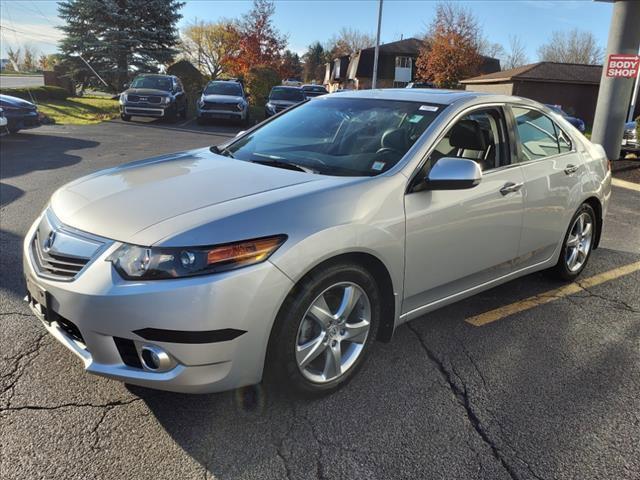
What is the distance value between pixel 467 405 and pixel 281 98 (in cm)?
2002

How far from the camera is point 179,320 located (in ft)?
7.68

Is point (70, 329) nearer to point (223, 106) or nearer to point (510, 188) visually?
point (510, 188)

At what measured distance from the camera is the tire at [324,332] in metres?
2.63

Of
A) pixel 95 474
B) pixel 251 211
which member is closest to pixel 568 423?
pixel 251 211

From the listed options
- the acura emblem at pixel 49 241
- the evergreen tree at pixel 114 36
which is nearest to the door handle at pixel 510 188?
the acura emblem at pixel 49 241

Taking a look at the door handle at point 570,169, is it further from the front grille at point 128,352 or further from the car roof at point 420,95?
the front grille at point 128,352

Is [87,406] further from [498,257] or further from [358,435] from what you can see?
[498,257]

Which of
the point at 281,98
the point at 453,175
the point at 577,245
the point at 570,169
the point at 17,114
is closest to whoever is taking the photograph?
the point at 453,175

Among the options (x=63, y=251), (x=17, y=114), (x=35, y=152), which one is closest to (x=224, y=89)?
(x=17, y=114)

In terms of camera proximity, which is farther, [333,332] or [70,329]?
[333,332]

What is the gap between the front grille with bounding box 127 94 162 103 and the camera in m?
18.5

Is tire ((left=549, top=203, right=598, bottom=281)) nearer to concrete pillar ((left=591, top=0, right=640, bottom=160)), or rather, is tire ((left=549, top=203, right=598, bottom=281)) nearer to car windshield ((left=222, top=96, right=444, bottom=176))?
car windshield ((left=222, top=96, right=444, bottom=176))

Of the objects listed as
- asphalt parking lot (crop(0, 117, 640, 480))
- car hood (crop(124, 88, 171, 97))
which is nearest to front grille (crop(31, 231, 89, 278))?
asphalt parking lot (crop(0, 117, 640, 480))

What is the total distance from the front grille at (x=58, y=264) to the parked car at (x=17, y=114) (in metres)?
11.1
